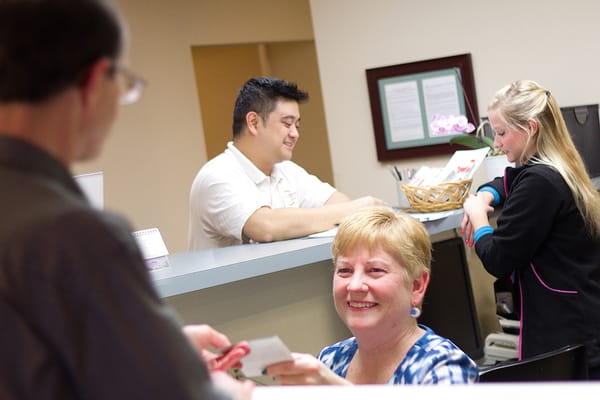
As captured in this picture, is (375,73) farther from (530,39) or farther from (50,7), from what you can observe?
(50,7)

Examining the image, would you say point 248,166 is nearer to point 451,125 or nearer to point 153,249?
point 153,249

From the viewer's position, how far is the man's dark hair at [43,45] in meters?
0.64

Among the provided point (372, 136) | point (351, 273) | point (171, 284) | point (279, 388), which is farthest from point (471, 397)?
point (372, 136)

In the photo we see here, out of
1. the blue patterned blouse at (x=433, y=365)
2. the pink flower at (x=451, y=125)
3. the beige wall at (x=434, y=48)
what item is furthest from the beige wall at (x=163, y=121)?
the blue patterned blouse at (x=433, y=365)

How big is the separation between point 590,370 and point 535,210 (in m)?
0.47

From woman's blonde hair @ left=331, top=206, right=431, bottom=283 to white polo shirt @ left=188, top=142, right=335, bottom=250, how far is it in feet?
3.44

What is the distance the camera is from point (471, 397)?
800 mm

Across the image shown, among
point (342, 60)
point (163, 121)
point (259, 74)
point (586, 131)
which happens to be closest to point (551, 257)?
point (586, 131)

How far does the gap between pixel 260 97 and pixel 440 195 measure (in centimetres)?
77

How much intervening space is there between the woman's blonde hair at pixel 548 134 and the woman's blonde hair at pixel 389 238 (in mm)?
652

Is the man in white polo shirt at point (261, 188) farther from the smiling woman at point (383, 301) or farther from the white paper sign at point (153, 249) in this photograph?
the smiling woman at point (383, 301)

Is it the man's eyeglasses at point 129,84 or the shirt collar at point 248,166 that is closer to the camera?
the man's eyeglasses at point 129,84

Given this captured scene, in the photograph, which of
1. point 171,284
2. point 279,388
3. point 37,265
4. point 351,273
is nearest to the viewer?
point 37,265

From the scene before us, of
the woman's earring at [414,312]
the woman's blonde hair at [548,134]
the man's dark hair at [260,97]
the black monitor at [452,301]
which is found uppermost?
the man's dark hair at [260,97]
